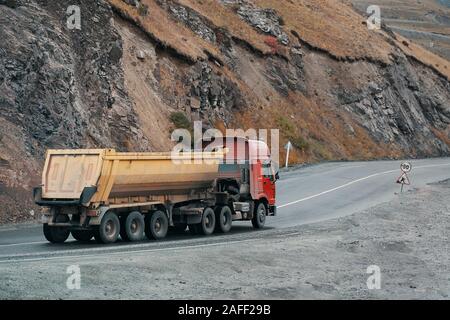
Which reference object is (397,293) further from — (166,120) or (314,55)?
(314,55)

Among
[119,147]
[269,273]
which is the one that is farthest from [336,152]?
[269,273]

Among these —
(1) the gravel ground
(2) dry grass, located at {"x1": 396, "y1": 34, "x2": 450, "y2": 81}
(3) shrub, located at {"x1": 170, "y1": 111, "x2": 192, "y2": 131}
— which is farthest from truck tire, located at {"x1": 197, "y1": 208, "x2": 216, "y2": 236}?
(2) dry grass, located at {"x1": 396, "y1": 34, "x2": 450, "y2": 81}

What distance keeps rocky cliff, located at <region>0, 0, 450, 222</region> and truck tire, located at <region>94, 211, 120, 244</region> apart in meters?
7.06

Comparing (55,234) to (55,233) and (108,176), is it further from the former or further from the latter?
(108,176)

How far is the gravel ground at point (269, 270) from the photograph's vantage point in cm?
1331

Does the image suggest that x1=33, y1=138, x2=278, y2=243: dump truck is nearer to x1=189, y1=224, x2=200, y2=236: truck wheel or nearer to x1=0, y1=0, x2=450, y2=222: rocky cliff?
x1=189, y1=224, x2=200, y2=236: truck wheel

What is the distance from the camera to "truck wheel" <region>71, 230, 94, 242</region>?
21281 mm

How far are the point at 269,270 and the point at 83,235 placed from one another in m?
7.01

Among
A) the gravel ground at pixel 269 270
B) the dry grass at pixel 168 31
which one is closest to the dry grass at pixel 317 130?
the dry grass at pixel 168 31

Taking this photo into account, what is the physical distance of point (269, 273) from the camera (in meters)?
15.9

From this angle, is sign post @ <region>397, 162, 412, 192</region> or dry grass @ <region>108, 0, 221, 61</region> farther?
dry grass @ <region>108, 0, 221, 61</region>

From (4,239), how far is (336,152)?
129ft

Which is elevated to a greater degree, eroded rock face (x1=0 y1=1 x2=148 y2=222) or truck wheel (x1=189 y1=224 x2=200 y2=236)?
eroded rock face (x1=0 y1=1 x2=148 y2=222)

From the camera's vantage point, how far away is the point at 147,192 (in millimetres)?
21391
